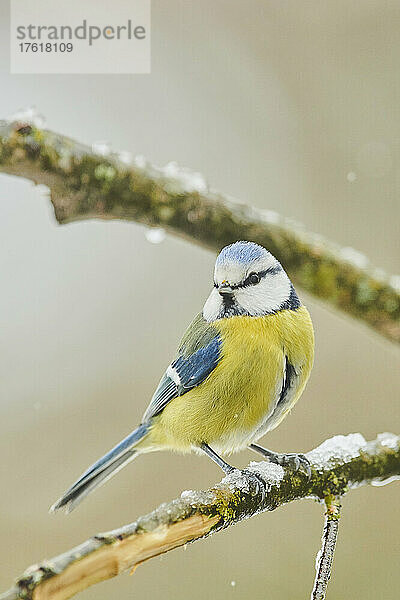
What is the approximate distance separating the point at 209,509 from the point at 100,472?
0.51 feet

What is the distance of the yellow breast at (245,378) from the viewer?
0.64 m

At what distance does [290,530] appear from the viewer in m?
1.49

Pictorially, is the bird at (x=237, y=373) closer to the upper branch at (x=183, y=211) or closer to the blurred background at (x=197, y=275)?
the upper branch at (x=183, y=211)

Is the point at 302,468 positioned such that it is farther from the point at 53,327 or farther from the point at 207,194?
the point at 53,327

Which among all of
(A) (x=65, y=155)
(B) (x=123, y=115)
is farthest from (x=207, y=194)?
(B) (x=123, y=115)

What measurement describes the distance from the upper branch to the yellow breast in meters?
0.16

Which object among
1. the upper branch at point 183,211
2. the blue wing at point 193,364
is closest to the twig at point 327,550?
the blue wing at point 193,364

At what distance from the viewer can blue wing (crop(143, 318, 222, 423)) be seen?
643 millimetres

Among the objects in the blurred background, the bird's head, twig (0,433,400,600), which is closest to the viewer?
twig (0,433,400,600)

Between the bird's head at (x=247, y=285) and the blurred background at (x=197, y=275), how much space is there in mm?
663

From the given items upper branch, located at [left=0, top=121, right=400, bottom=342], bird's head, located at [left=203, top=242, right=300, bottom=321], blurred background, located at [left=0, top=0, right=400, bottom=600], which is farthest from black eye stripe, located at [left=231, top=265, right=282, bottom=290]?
blurred background, located at [left=0, top=0, right=400, bottom=600]

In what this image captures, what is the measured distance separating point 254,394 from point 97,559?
26 cm

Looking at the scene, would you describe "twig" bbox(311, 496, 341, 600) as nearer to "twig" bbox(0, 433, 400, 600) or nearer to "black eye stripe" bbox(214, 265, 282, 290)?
"twig" bbox(0, 433, 400, 600)

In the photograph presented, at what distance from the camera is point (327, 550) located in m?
0.60
